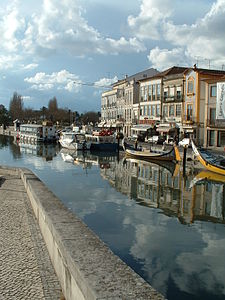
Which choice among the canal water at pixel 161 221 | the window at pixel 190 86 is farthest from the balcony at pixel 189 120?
the canal water at pixel 161 221

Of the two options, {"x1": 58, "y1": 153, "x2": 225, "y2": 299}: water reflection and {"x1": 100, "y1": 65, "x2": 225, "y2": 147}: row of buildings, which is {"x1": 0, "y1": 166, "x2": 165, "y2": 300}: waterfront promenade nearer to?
{"x1": 58, "y1": 153, "x2": 225, "y2": 299}: water reflection

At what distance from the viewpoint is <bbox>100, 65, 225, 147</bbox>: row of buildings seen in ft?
151

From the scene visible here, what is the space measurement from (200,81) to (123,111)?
30274 millimetres

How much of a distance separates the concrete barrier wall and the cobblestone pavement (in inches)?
9.2

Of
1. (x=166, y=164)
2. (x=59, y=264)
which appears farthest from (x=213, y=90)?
(x=59, y=264)

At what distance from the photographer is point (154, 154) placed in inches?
1635

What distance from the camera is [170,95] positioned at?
5672 cm

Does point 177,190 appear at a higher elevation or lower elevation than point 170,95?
lower

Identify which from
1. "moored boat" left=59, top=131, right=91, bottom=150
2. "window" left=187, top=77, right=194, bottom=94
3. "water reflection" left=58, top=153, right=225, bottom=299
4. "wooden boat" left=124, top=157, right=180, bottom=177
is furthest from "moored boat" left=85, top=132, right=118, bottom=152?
"water reflection" left=58, top=153, right=225, bottom=299

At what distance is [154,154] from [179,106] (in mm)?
15635

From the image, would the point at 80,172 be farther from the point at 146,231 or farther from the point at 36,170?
the point at 146,231

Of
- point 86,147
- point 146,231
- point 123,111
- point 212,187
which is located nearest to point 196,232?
point 146,231

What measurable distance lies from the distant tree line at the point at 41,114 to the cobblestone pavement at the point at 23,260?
393 ft

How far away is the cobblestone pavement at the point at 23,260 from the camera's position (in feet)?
20.7
